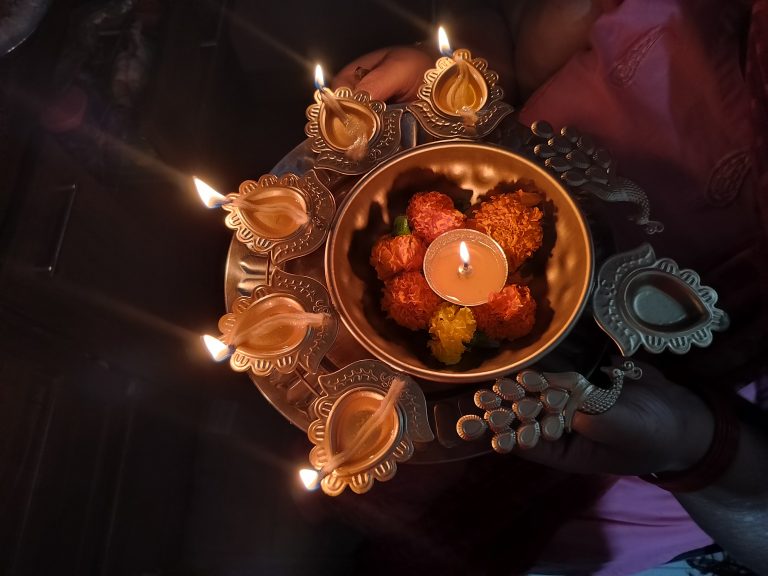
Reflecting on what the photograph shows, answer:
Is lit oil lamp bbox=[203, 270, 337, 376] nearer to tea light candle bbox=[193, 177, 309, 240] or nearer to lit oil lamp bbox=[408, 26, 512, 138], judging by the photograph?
tea light candle bbox=[193, 177, 309, 240]

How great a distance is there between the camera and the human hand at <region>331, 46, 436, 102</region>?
1.03 meters

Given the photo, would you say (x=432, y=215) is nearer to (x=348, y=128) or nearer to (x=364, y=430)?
(x=348, y=128)

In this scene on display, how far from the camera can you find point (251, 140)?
1.40 m

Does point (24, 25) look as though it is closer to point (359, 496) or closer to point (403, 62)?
point (403, 62)

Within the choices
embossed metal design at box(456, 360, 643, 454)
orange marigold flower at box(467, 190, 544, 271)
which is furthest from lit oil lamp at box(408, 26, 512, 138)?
embossed metal design at box(456, 360, 643, 454)

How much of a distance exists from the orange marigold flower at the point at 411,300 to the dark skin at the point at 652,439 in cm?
21

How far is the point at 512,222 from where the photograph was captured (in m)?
0.68

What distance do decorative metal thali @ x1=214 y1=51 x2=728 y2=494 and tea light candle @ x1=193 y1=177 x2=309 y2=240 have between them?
2 centimetres

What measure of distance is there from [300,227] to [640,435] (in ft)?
1.62

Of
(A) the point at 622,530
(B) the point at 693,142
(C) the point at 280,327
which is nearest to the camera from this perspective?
(C) the point at 280,327

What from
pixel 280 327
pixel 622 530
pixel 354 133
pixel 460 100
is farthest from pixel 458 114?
pixel 622 530

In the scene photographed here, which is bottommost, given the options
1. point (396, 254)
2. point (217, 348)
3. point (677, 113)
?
point (217, 348)

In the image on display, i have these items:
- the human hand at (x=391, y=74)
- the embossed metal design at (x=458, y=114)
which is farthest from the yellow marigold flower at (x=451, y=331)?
the human hand at (x=391, y=74)

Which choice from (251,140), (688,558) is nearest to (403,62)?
(251,140)
